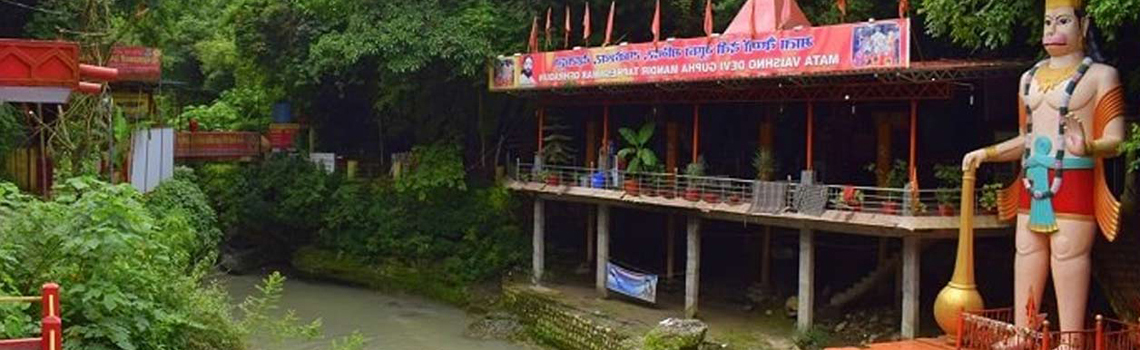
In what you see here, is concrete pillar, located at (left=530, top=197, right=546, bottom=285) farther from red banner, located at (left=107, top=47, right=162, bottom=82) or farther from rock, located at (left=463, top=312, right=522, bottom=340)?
red banner, located at (left=107, top=47, right=162, bottom=82)

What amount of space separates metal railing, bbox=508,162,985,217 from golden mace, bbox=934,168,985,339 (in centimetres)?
130

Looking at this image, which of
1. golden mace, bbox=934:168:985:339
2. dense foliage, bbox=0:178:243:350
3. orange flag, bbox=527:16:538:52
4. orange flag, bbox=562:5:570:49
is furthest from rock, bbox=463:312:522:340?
dense foliage, bbox=0:178:243:350

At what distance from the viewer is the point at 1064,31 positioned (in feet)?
54.5

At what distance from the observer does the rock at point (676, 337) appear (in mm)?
20453

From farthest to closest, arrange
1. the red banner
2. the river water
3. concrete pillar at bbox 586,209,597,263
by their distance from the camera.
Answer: concrete pillar at bbox 586,209,597,263 → the red banner → the river water

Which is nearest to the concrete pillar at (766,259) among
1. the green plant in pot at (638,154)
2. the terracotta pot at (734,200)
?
the terracotta pot at (734,200)

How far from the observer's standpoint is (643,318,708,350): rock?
805 inches

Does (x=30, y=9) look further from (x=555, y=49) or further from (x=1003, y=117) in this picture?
(x=1003, y=117)

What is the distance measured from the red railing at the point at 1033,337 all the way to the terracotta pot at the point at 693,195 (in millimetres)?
7539

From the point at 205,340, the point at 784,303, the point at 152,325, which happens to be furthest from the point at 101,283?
the point at 784,303

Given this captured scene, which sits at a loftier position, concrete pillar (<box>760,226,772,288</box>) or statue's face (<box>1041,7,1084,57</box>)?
statue's face (<box>1041,7,1084,57</box>)

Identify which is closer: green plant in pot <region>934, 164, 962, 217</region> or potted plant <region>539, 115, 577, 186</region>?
green plant in pot <region>934, 164, 962, 217</region>

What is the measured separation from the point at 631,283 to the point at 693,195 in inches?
127

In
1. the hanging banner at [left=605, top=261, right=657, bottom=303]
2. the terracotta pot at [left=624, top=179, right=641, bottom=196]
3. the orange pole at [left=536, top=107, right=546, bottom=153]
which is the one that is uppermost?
the orange pole at [left=536, top=107, right=546, bottom=153]
